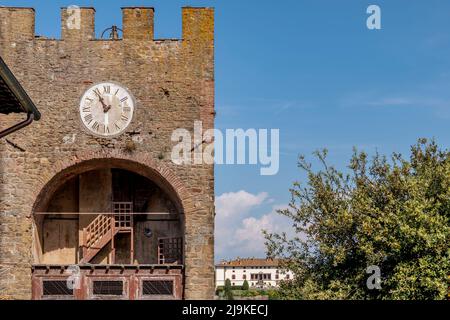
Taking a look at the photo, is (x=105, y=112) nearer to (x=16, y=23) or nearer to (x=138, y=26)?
(x=138, y=26)

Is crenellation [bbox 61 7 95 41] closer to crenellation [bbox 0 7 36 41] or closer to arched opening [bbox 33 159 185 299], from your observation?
crenellation [bbox 0 7 36 41]

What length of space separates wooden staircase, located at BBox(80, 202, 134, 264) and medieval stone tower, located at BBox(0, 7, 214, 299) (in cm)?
4

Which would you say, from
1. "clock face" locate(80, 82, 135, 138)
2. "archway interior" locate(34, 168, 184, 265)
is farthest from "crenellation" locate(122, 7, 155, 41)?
"archway interior" locate(34, 168, 184, 265)

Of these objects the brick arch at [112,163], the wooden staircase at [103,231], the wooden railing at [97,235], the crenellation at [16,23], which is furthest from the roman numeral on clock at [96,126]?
the crenellation at [16,23]

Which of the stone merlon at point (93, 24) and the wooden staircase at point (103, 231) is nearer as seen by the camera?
the stone merlon at point (93, 24)

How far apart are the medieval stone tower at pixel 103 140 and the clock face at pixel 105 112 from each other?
0.03 meters

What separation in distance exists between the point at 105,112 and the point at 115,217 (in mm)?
3642

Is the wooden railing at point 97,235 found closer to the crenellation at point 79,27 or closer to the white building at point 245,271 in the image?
the crenellation at point 79,27

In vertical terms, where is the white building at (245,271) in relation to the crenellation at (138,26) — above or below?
below

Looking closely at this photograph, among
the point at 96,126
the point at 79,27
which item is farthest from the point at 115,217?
the point at 79,27

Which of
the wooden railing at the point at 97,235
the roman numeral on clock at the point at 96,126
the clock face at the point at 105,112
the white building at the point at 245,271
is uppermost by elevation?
the clock face at the point at 105,112

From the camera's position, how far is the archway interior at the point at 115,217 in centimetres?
2419

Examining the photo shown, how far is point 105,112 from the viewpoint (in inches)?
908
